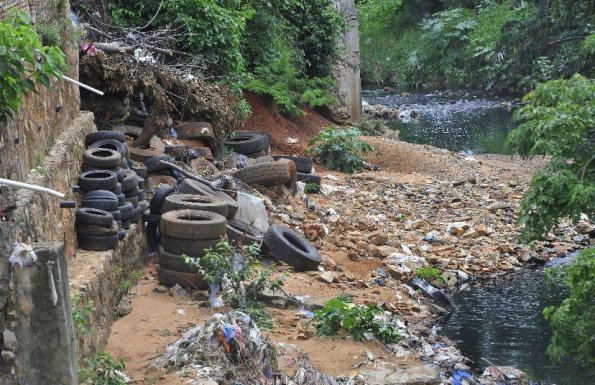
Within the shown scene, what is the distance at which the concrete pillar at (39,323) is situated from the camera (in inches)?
235

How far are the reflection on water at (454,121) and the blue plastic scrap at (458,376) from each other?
51.9 ft

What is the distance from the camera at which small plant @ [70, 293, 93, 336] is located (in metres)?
7.43

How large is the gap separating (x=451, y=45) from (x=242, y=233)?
3241 cm

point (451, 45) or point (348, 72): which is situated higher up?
point (348, 72)

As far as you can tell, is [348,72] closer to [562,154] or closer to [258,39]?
[258,39]

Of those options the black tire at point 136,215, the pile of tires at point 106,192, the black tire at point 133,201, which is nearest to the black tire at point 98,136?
the pile of tires at point 106,192

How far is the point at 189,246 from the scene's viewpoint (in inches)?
436

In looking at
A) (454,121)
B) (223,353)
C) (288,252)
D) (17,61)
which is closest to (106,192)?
(288,252)

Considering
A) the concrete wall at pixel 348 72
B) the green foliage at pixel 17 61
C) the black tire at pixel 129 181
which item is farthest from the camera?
the concrete wall at pixel 348 72

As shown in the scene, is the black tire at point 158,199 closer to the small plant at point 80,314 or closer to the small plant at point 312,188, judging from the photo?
the small plant at point 80,314

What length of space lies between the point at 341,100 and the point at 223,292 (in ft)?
54.3

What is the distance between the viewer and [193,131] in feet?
54.3

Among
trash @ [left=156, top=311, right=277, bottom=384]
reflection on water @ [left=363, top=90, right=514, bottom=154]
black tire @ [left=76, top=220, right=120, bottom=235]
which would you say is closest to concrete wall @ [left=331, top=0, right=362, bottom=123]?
reflection on water @ [left=363, top=90, right=514, bottom=154]

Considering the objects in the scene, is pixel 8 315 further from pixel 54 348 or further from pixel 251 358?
pixel 251 358
